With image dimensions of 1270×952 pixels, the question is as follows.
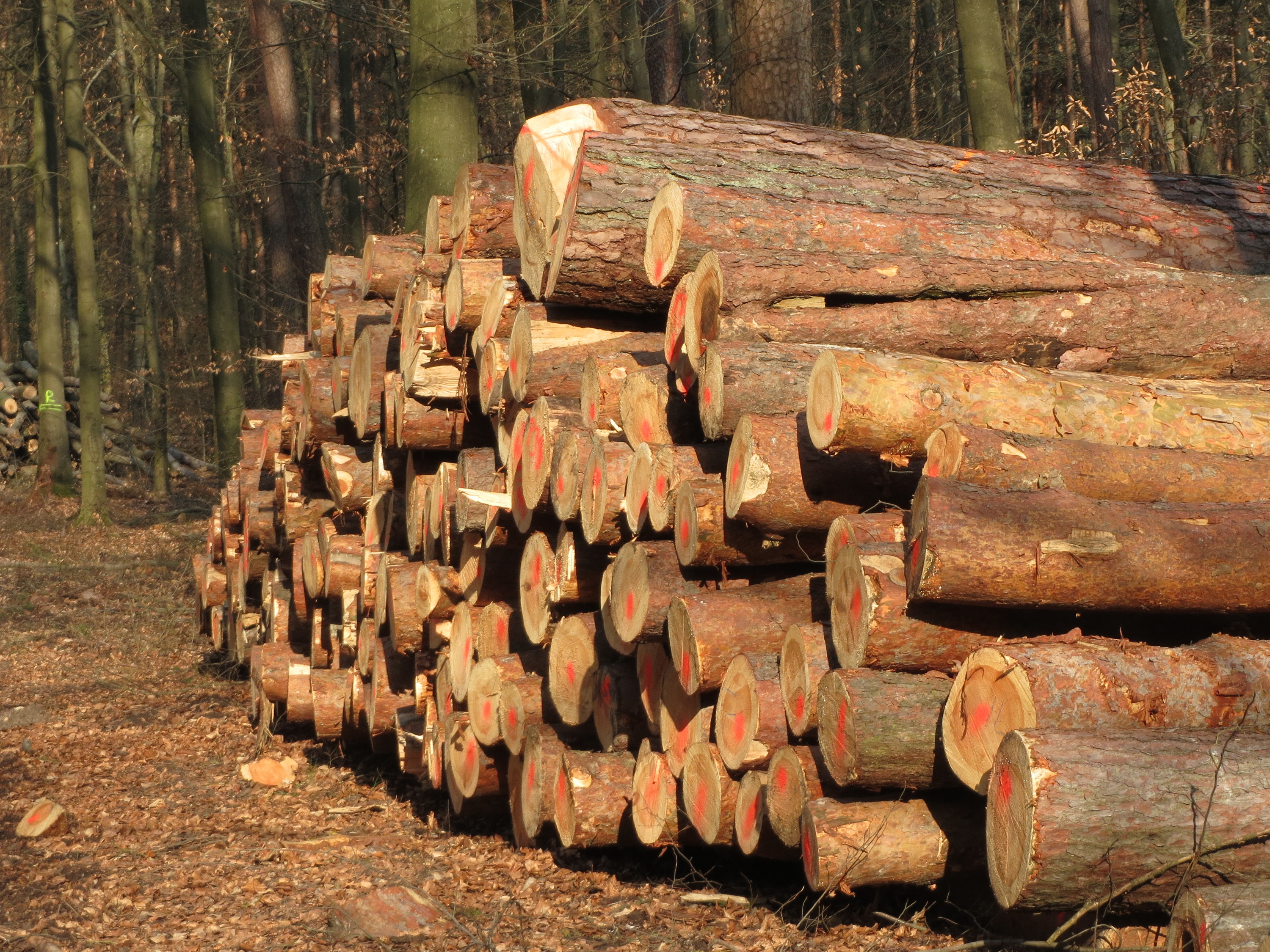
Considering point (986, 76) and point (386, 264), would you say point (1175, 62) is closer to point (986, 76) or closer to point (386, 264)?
point (986, 76)

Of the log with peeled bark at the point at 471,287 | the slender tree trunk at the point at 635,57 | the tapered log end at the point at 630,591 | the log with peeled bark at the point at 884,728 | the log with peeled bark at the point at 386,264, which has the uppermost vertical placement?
the slender tree trunk at the point at 635,57

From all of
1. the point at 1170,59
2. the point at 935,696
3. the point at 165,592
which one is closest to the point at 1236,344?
the point at 935,696

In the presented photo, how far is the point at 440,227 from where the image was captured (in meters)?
6.43

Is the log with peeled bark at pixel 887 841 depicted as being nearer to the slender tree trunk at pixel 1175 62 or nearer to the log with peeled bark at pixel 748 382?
the log with peeled bark at pixel 748 382

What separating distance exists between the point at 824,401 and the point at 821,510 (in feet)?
1.34

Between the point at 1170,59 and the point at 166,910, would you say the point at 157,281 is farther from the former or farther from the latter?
the point at 166,910

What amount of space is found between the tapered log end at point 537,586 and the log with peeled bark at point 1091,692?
2.01m

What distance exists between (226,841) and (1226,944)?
428 cm

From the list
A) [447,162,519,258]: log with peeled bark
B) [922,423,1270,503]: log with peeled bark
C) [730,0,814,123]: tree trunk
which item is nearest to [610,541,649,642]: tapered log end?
[922,423,1270,503]: log with peeled bark

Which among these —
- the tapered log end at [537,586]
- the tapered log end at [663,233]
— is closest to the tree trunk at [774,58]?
the tapered log end at [663,233]

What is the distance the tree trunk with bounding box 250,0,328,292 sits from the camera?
16.5 metres

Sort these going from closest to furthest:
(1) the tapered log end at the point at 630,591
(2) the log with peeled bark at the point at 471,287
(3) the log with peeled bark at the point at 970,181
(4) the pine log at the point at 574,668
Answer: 1. (1) the tapered log end at the point at 630,591
2. (4) the pine log at the point at 574,668
3. (3) the log with peeled bark at the point at 970,181
4. (2) the log with peeled bark at the point at 471,287

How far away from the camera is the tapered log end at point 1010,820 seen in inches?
108

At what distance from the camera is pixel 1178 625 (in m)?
3.60
